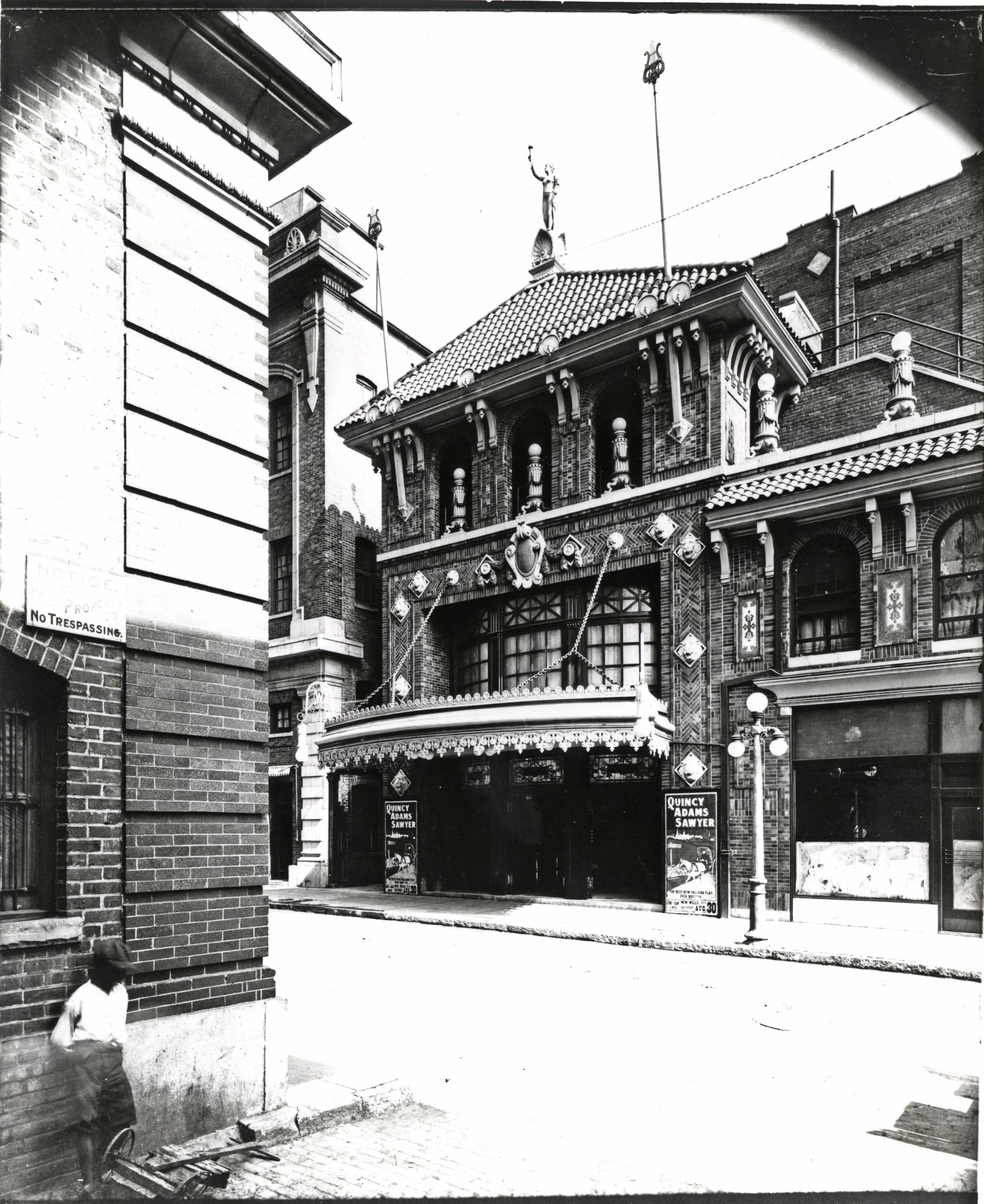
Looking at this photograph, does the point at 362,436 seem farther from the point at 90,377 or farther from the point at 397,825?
the point at 90,377

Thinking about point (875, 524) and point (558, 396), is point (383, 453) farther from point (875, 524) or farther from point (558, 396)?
point (875, 524)

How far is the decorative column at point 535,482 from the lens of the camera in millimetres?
19016

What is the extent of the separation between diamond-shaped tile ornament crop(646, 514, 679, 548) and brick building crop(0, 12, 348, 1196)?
38.8 ft

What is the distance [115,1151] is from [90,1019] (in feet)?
2.67

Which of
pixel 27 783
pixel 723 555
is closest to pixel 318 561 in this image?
pixel 723 555

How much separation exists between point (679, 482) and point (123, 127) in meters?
13.0

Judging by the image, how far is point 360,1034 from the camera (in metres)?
8.30

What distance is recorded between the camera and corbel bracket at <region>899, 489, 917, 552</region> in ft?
43.4

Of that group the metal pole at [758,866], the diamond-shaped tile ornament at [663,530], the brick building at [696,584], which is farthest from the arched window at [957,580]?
the diamond-shaped tile ornament at [663,530]

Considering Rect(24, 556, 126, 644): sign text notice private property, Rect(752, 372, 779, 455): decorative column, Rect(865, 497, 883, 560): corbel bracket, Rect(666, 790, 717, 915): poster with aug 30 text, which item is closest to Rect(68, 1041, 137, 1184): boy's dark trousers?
Rect(24, 556, 126, 644): sign text notice private property

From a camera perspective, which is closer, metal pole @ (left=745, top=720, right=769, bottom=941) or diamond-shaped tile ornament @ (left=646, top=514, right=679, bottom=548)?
metal pole @ (left=745, top=720, right=769, bottom=941)

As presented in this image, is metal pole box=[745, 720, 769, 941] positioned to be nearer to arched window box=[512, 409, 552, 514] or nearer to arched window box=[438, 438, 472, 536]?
arched window box=[512, 409, 552, 514]

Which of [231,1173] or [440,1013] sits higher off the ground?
[231,1173]

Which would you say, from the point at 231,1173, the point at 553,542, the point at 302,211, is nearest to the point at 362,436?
the point at 553,542
